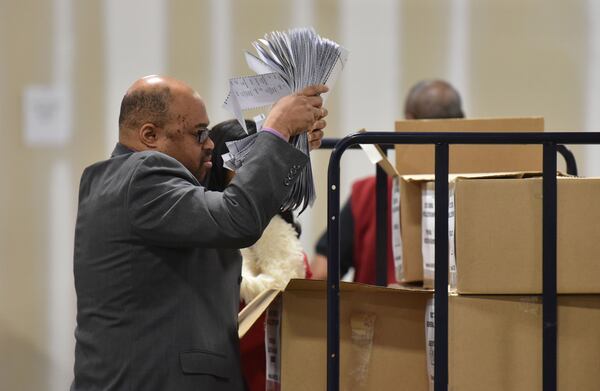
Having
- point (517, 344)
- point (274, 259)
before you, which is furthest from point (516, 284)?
point (274, 259)

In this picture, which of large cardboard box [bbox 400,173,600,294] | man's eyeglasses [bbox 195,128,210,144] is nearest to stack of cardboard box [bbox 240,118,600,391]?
large cardboard box [bbox 400,173,600,294]

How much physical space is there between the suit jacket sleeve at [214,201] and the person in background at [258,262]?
46 cm

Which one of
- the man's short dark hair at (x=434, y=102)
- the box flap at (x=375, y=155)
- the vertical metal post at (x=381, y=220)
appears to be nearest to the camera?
the box flap at (x=375, y=155)

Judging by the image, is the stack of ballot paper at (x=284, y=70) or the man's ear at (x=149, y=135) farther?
the man's ear at (x=149, y=135)

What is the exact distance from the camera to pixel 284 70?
68.0 inches

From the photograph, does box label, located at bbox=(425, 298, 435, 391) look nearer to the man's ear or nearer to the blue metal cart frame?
the blue metal cart frame

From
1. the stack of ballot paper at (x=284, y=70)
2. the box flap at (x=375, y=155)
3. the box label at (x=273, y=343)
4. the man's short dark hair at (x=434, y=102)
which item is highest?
the man's short dark hair at (x=434, y=102)

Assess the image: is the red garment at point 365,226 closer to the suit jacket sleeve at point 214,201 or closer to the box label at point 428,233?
the box label at point 428,233

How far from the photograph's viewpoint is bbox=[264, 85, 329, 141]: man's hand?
1.69 m

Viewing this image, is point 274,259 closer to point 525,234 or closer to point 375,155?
point 375,155

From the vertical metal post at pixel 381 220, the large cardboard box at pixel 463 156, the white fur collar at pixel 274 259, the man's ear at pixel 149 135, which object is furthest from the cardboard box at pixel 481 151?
the man's ear at pixel 149 135

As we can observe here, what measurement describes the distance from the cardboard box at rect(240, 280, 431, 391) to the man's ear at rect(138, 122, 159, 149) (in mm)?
372

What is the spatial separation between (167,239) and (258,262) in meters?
0.65

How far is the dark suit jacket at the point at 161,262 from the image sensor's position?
1.65 meters
